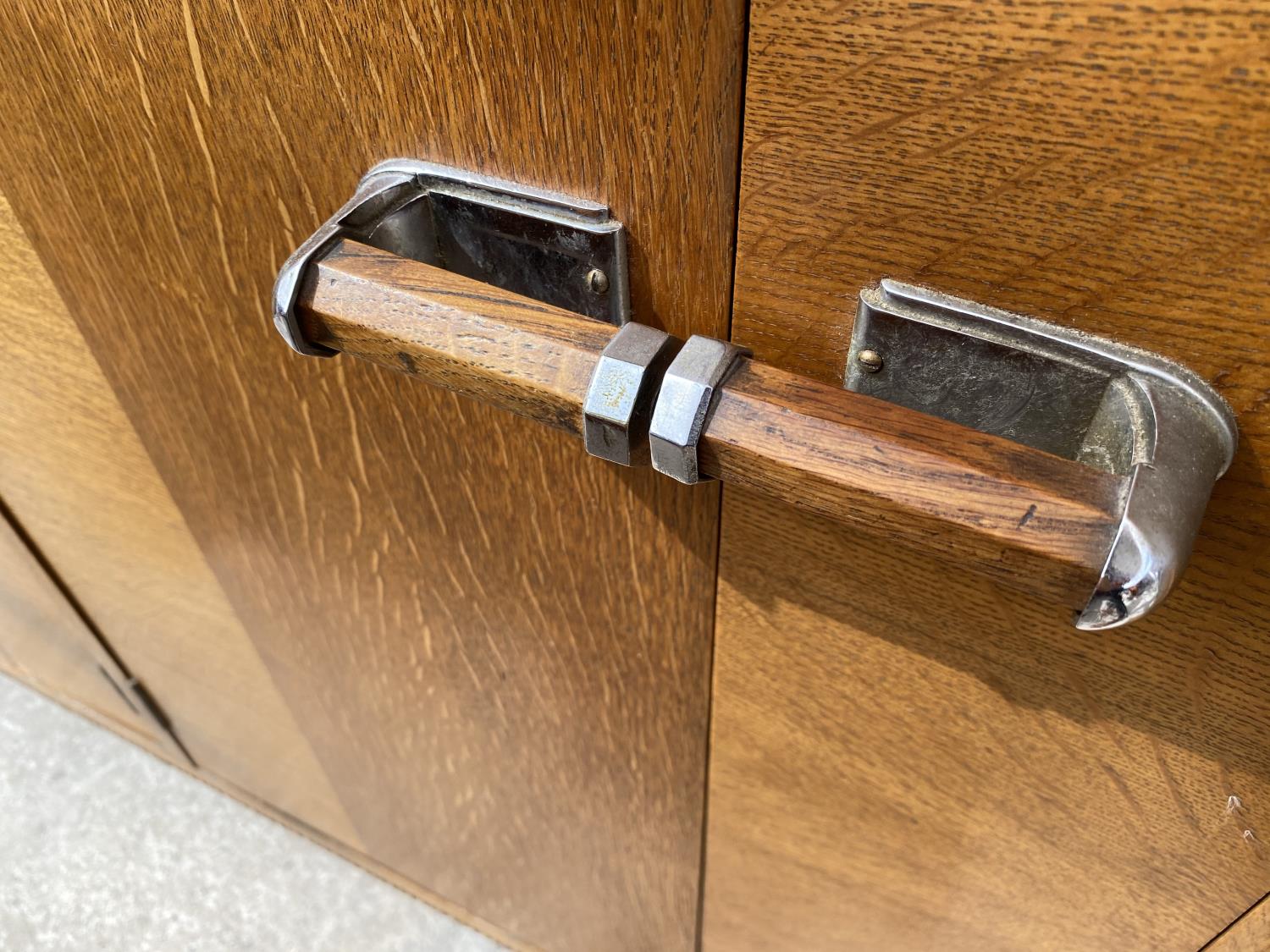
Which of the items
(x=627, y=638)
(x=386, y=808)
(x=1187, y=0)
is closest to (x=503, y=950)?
(x=386, y=808)

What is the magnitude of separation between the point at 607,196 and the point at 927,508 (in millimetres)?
122

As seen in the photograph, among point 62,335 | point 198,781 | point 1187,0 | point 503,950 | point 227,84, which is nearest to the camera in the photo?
point 1187,0

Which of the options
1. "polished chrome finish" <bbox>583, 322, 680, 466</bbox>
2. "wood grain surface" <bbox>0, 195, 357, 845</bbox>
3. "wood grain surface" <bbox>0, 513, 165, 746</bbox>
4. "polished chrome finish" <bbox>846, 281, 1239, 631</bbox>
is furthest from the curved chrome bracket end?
"wood grain surface" <bbox>0, 513, 165, 746</bbox>

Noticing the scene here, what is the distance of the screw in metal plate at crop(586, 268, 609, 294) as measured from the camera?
261 millimetres

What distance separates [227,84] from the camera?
11.3 inches

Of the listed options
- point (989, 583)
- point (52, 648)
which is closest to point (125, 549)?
point (52, 648)

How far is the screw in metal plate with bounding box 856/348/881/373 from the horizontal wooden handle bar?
0.08ft

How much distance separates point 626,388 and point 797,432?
0.04 metres

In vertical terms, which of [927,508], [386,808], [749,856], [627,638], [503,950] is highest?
[927,508]

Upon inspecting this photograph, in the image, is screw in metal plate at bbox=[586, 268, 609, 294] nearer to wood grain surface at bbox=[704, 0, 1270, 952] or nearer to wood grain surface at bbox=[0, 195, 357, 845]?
wood grain surface at bbox=[704, 0, 1270, 952]

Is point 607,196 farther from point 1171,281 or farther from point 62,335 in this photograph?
point 62,335

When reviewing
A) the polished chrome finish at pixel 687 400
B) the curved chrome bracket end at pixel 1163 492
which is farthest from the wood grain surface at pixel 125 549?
the curved chrome bracket end at pixel 1163 492

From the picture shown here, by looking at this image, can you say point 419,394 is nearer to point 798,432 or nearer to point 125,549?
point 798,432

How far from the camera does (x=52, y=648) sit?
33.7 inches
